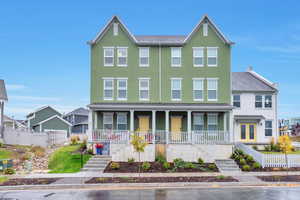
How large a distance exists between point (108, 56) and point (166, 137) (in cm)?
912

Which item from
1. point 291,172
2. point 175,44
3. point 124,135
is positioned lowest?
point 291,172

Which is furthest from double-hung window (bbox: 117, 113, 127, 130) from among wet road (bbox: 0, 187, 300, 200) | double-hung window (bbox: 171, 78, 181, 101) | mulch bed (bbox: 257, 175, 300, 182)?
mulch bed (bbox: 257, 175, 300, 182)

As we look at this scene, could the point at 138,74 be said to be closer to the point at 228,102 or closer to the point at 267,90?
Result: the point at 228,102

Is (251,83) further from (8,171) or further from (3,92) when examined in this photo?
(3,92)

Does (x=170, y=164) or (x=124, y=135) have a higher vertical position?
(x=124, y=135)

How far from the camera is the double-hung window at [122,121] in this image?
2533 centimetres

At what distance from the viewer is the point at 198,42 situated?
25.5m

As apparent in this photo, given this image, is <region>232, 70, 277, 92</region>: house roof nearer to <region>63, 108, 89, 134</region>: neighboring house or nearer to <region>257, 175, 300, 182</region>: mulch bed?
<region>257, 175, 300, 182</region>: mulch bed

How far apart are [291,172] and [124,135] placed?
41.1 feet

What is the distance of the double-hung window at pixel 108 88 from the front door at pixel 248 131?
48.2 feet

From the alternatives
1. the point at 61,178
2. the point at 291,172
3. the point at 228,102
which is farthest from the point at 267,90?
the point at 61,178

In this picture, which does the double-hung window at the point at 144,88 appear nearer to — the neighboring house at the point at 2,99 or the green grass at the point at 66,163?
the green grass at the point at 66,163

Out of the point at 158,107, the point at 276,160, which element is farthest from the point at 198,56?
the point at 276,160

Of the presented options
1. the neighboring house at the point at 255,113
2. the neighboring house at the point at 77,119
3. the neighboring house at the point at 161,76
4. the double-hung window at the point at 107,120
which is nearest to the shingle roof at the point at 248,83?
the neighboring house at the point at 255,113
